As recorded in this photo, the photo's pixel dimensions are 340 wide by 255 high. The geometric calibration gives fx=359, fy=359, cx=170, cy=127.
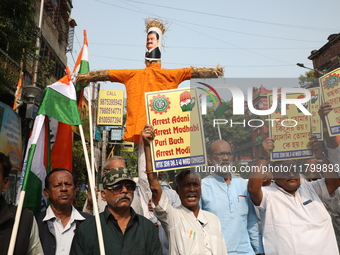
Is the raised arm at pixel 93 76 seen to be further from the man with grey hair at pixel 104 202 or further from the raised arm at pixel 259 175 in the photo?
the raised arm at pixel 259 175

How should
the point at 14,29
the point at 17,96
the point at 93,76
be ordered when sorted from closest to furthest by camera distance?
the point at 93,76 → the point at 14,29 → the point at 17,96

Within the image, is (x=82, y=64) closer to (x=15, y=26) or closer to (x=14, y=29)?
(x=14, y=29)

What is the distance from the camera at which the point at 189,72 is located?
178 inches

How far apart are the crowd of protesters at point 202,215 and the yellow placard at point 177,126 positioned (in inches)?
5.2

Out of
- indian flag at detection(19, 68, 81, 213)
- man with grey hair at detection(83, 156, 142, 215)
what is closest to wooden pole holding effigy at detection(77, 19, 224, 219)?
man with grey hair at detection(83, 156, 142, 215)

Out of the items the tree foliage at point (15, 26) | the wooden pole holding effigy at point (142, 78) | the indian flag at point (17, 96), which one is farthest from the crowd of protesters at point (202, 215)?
the indian flag at point (17, 96)

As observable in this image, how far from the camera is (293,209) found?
11.0 ft

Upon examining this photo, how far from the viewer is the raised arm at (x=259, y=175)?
3297mm

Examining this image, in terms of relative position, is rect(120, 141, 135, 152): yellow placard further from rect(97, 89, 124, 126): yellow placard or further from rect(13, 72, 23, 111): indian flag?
rect(13, 72, 23, 111): indian flag

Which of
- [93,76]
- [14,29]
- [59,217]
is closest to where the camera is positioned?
[59,217]

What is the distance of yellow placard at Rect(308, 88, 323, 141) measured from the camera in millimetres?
3481

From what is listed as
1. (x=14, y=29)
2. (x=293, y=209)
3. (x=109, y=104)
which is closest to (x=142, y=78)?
(x=293, y=209)

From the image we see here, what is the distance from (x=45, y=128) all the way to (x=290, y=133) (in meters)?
2.54

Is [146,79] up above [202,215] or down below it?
above
